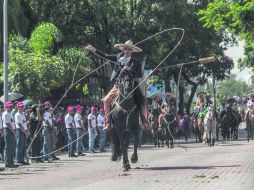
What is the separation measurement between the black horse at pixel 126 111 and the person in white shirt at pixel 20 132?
199 inches

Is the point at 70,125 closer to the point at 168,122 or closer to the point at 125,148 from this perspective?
the point at 168,122

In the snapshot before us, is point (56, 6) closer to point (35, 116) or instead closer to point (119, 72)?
point (35, 116)

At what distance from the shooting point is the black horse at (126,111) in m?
17.2

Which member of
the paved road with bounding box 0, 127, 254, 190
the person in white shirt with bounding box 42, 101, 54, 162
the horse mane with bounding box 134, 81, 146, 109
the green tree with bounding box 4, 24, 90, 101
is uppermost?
the green tree with bounding box 4, 24, 90, 101

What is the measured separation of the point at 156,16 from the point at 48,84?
57.1 feet

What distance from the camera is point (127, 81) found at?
56.5 ft

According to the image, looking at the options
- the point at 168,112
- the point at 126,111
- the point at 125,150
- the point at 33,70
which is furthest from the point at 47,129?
the point at 168,112

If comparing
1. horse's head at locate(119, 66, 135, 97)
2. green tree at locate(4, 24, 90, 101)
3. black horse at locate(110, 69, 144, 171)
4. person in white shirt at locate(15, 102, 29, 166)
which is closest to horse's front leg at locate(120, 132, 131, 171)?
black horse at locate(110, 69, 144, 171)

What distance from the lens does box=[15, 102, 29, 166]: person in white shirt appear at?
72.9ft

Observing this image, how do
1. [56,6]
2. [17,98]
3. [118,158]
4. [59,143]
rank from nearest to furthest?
[118,158] → [17,98] → [59,143] → [56,6]

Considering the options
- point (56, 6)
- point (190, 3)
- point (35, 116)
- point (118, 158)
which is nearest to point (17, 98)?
point (35, 116)

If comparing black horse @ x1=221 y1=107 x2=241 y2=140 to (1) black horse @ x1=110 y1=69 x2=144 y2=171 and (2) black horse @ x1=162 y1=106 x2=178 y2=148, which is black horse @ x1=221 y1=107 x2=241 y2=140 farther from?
(1) black horse @ x1=110 y1=69 x2=144 y2=171

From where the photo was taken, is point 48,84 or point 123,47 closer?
point 123,47

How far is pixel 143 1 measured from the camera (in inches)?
1935
